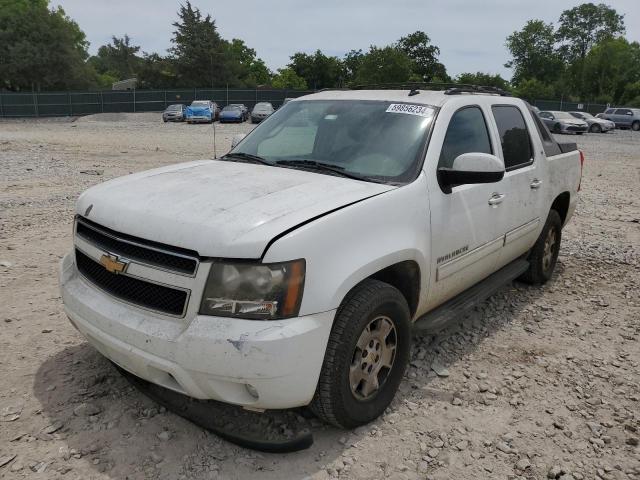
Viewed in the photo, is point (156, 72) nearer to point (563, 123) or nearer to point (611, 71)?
point (563, 123)

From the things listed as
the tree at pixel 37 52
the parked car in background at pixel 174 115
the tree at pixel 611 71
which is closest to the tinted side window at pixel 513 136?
the parked car in background at pixel 174 115

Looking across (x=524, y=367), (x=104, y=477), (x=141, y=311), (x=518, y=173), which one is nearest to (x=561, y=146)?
(x=518, y=173)

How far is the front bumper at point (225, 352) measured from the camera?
89.4 inches

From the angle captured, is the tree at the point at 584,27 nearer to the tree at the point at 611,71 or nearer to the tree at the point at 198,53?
the tree at the point at 611,71

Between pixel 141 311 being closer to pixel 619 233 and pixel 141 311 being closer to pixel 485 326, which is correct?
pixel 485 326

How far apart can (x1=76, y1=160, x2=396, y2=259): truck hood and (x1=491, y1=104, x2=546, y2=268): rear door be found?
151cm

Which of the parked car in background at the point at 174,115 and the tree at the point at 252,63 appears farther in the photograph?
the tree at the point at 252,63

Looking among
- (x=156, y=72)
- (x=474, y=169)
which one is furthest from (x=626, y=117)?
(x=156, y=72)

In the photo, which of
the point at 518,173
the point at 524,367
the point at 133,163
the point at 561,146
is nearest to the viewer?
the point at 524,367

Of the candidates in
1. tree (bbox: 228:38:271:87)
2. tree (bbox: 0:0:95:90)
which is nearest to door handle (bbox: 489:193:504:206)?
tree (bbox: 0:0:95:90)

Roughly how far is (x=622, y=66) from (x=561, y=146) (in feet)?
244

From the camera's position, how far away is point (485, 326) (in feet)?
14.1

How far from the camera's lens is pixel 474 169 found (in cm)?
312

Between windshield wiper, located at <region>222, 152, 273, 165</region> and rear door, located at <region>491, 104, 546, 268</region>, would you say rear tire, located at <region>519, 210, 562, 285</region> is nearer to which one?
rear door, located at <region>491, 104, 546, 268</region>
